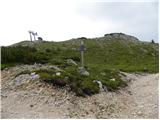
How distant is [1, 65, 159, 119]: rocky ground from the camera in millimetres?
20555

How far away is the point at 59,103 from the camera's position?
2173 cm

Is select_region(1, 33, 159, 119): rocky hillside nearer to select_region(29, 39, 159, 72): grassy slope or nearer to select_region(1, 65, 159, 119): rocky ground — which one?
select_region(1, 65, 159, 119): rocky ground

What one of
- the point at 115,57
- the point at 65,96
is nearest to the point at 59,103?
the point at 65,96

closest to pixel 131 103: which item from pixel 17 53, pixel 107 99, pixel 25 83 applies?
pixel 107 99

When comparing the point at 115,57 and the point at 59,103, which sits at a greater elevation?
the point at 59,103

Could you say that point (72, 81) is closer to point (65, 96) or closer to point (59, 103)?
point (65, 96)

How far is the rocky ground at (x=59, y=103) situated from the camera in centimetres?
2055

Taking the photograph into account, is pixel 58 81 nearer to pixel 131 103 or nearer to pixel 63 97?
pixel 63 97

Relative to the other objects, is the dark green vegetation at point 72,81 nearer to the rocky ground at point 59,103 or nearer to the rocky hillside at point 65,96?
the rocky hillside at point 65,96

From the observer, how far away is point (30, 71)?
26.8m

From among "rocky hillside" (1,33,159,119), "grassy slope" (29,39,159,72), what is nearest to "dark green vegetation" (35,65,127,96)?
"rocky hillside" (1,33,159,119)

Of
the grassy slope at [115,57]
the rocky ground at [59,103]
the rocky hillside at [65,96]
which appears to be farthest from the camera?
the grassy slope at [115,57]

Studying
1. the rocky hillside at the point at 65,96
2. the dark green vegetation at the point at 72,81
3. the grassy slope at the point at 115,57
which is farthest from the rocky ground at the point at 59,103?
the grassy slope at the point at 115,57

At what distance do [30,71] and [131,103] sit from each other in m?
7.42
